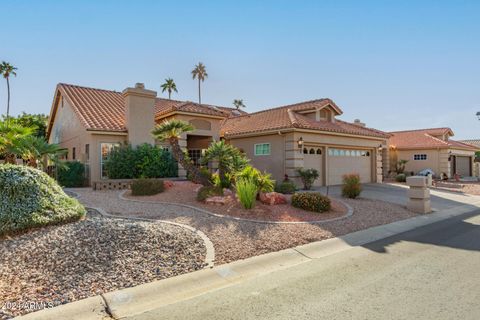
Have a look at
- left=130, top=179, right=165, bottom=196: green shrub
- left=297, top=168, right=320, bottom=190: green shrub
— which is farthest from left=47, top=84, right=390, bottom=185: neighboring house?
left=130, top=179, right=165, bottom=196: green shrub

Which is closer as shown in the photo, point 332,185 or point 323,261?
point 323,261

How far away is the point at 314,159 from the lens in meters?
17.9

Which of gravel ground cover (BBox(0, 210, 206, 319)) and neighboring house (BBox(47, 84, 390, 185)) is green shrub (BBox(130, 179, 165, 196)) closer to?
neighboring house (BBox(47, 84, 390, 185))

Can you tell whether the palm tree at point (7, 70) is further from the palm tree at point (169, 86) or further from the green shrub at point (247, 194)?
the green shrub at point (247, 194)

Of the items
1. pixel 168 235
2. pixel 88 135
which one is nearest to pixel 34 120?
pixel 88 135

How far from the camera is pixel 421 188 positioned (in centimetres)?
1128

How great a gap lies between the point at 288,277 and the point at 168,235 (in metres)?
2.62

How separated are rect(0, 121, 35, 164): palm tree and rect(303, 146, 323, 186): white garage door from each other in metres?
13.4

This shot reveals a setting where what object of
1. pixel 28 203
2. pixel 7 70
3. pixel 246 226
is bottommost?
pixel 246 226

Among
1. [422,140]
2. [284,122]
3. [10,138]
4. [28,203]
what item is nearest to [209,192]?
[28,203]

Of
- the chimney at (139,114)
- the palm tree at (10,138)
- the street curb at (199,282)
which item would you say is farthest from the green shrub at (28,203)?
the chimney at (139,114)

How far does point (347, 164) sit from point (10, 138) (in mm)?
18050

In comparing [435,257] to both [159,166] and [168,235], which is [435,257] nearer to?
[168,235]

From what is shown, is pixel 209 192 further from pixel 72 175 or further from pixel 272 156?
pixel 72 175
